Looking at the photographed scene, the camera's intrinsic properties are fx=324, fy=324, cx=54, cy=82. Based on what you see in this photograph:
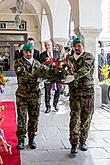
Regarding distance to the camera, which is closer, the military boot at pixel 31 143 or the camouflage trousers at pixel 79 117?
the camouflage trousers at pixel 79 117

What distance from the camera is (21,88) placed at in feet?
14.5

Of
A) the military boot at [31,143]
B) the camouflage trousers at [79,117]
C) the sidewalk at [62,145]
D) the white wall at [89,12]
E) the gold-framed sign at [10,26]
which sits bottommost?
the sidewalk at [62,145]

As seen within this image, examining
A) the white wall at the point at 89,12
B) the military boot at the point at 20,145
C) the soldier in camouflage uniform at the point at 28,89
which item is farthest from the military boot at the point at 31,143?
the white wall at the point at 89,12

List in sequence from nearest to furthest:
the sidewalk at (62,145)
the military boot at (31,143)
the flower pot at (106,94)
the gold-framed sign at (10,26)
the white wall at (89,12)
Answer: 1. the sidewalk at (62,145)
2. the military boot at (31,143)
3. the white wall at (89,12)
4. the flower pot at (106,94)
5. the gold-framed sign at (10,26)

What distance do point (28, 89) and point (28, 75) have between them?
0.66 feet

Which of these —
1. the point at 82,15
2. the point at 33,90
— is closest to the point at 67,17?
the point at 82,15

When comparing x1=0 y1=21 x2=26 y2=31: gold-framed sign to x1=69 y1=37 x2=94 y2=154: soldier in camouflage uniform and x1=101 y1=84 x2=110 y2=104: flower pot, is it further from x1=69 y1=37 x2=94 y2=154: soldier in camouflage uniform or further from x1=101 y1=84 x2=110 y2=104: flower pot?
x1=69 y1=37 x2=94 y2=154: soldier in camouflage uniform

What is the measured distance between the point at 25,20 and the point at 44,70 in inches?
727

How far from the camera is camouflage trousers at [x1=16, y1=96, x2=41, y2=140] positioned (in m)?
4.45

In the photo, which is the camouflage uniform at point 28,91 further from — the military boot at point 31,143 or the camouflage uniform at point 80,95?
the camouflage uniform at point 80,95

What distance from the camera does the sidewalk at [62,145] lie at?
159 inches

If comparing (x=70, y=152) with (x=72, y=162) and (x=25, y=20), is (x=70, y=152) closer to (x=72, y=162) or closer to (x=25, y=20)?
(x=72, y=162)

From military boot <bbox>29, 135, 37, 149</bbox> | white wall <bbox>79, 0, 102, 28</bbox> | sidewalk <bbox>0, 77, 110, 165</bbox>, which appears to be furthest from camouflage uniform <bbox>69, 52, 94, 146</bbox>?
white wall <bbox>79, 0, 102, 28</bbox>

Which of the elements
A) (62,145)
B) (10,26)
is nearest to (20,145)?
(62,145)
